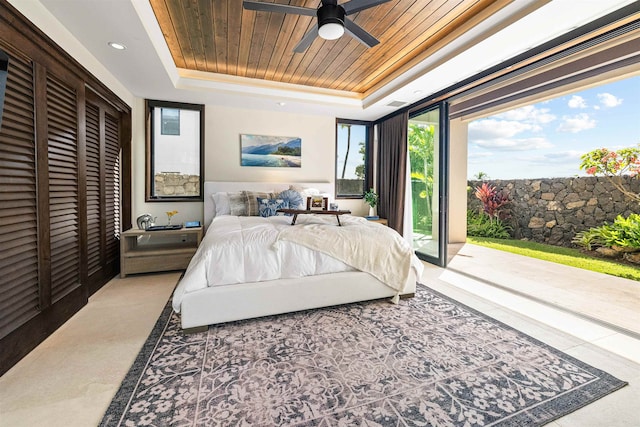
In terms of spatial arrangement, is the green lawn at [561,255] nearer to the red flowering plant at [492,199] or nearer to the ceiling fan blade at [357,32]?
the red flowering plant at [492,199]

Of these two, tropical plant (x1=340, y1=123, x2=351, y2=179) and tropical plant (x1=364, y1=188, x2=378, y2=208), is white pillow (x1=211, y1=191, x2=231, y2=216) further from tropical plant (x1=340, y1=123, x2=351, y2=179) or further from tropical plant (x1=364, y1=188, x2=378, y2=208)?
tropical plant (x1=364, y1=188, x2=378, y2=208)

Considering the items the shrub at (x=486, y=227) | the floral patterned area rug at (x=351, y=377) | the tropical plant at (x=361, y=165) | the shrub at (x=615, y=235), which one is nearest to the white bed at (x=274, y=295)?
the floral patterned area rug at (x=351, y=377)

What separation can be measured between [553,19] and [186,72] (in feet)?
12.7

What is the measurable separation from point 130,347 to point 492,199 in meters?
7.25

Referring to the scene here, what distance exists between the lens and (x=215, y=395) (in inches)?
58.1

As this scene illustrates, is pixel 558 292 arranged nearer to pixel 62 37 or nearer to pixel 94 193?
pixel 94 193

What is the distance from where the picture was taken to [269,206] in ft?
12.4

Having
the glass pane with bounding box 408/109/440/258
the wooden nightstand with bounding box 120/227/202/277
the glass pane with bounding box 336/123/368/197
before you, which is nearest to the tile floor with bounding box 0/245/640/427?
the wooden nightstand with bounding box 120/227/202/277

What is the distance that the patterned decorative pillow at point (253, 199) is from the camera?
12.8 feet

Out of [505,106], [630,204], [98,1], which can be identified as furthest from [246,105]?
[630,204]

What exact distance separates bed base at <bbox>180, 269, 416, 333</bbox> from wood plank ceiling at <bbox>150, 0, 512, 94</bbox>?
2356 mm

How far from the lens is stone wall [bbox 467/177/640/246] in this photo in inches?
191

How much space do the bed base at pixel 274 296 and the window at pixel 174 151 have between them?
263 centimetres

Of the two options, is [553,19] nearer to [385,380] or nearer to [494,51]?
[494,51]
